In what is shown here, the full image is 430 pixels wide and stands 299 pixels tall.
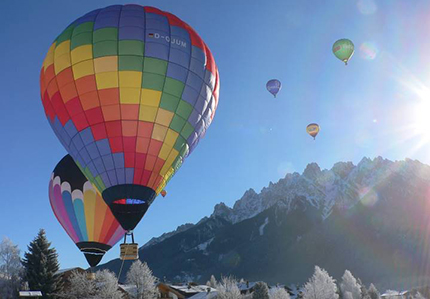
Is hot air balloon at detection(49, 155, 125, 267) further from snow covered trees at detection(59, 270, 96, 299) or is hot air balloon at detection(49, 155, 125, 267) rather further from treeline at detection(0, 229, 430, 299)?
snow covered trees at detection(59, 270, 96, 299)

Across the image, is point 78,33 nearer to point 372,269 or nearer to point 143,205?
point 143,205

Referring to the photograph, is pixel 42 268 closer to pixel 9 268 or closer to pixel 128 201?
pixel 9 268

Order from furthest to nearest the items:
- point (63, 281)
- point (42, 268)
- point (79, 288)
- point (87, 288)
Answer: point (63, 281) → point (87, 288) → point (79, 288) → point (42, 268)

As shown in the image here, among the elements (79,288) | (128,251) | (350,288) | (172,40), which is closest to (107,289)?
(79,288)

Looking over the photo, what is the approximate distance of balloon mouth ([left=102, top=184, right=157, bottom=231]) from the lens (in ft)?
48.5

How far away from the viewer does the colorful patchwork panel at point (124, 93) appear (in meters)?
15.2

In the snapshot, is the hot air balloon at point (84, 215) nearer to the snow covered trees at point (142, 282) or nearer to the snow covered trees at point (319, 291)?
the snow covered trees at point (142, 282)

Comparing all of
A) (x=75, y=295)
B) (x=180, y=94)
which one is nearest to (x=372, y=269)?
(x=75, y=295)

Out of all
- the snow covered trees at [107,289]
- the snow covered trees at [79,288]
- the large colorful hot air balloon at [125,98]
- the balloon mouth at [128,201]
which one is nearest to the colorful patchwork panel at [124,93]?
the large colorful hot air balloon at [125,98]

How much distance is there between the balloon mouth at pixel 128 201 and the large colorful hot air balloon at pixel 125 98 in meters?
0.04

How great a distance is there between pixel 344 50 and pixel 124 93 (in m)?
26.7

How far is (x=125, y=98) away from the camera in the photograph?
600 inches

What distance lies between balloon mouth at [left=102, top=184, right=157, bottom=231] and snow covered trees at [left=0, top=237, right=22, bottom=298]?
26178 mm

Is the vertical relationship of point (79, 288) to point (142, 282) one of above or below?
below
